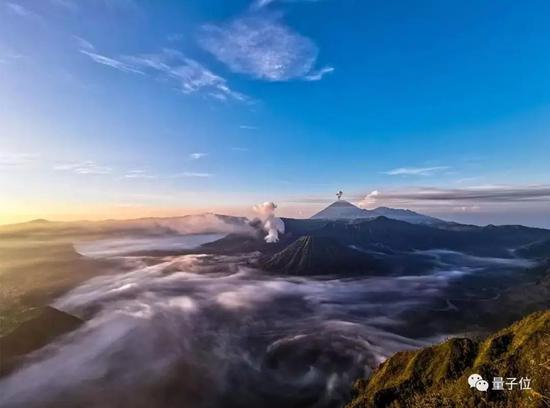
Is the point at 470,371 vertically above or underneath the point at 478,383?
underneath

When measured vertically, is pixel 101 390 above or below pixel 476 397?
below

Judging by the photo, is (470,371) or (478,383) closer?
(478,383)

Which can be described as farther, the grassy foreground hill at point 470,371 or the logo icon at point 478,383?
the logo icon at point 478,383

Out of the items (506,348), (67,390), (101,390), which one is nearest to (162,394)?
(101,390)

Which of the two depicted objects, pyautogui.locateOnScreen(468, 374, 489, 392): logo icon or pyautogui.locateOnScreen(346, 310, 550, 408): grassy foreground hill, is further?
pyautogui.locateOnScreen(468, 374, 489, 392): logo icon

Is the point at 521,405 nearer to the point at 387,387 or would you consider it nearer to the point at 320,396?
the point at 387,387
